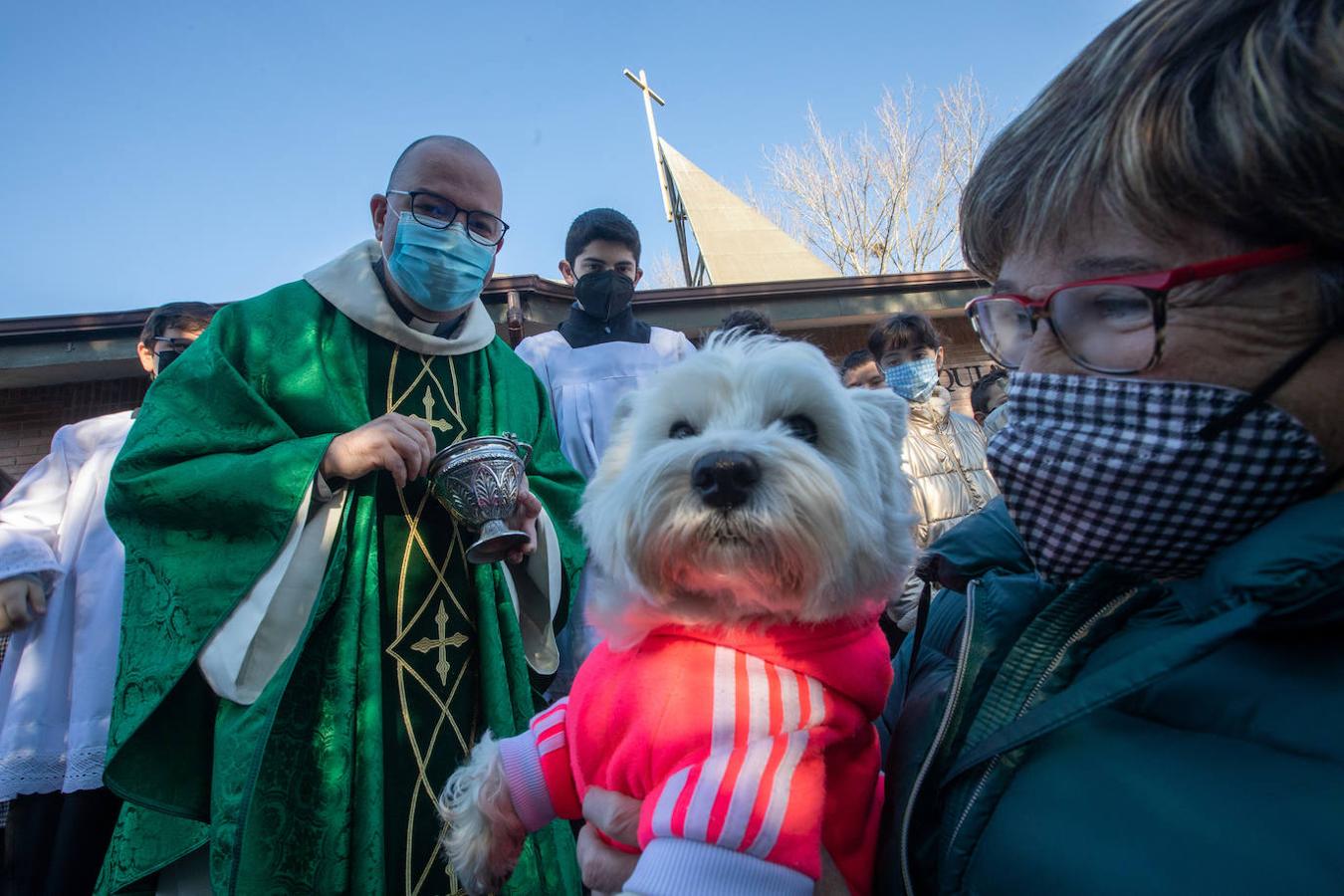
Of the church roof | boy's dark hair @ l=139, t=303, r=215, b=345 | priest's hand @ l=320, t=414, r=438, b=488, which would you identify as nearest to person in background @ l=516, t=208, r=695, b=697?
priest's hand @ l=320, t=414, r=438, b=488

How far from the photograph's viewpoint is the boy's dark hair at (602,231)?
4352mm

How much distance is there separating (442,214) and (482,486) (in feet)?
4.22

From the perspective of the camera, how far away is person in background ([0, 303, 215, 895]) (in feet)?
9.50

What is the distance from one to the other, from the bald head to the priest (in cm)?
29

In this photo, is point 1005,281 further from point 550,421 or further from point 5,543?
point 5,543

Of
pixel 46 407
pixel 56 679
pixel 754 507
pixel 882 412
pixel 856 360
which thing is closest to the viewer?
pixel 754 507

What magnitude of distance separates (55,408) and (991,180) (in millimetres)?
10151

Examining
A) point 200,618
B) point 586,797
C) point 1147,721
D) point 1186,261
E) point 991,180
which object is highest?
point 991,180

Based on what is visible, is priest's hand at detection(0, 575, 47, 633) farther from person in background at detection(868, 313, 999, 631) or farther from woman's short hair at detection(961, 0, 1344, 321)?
person in background at detection(868, 313, 999, 631)

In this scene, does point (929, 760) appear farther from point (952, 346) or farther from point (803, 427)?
point (952, 346)

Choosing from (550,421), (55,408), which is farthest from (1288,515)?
(55,408)

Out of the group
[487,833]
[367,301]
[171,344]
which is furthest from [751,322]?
[171,344]

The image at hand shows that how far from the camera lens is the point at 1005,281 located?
4.14ft

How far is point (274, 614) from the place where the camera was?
217cm
